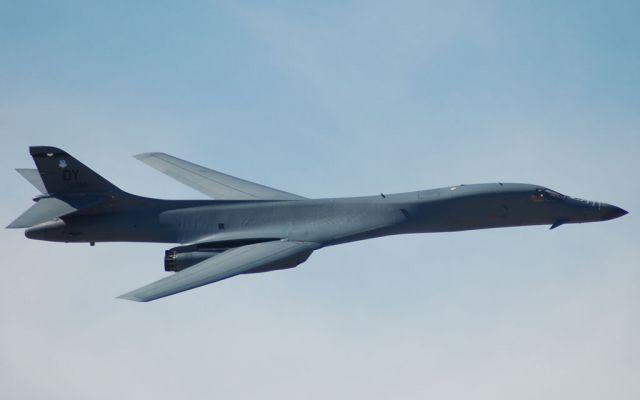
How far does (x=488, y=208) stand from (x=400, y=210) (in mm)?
3306

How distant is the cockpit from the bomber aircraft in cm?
4

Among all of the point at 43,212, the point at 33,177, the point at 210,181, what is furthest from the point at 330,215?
the point at 33,177

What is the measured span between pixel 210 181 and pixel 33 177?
297 inches

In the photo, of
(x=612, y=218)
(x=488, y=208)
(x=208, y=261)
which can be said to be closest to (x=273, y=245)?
(x=208, y=261)

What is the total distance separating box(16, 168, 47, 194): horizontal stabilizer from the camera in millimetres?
43894

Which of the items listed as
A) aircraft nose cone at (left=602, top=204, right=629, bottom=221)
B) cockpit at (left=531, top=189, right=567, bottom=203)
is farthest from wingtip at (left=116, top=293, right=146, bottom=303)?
aircraft nose cone at (left=602, top=204, right=629, bottom=221)

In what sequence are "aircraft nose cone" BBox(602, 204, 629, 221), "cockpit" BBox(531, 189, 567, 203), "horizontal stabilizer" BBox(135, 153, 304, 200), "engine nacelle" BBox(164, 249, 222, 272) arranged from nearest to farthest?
"engine nacelle" BBox(164, 249, 222, 272) < "cockpit" BBox(531, 189, 567, 203) < "aircraft nose cone" BBox(602, 204, 629, 221) < "horizontal stabilizer" BBox(135, 153, 304, 200)

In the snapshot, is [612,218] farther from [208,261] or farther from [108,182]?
[108,182]

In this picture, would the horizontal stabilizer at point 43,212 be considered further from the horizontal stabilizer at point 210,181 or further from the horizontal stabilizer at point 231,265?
the horizontal stabilizer at point 210,181

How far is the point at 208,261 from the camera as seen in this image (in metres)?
39.5

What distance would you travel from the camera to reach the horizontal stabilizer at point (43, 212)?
42.0m

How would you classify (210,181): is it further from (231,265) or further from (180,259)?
(231,265)

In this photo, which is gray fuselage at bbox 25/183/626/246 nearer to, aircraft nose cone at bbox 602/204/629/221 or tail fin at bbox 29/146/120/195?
aircraft nose cone at bbox 602/204/629/221

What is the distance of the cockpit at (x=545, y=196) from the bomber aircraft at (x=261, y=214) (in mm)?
38
